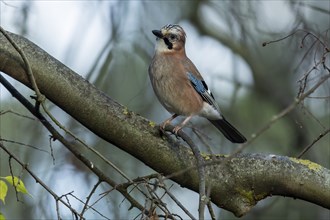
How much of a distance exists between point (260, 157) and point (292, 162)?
0.68 feet

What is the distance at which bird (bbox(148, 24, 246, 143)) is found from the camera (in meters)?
5.66

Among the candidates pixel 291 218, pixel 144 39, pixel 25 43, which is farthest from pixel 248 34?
pixel 25 43

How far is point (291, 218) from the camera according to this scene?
292 inches

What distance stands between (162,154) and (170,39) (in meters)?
2.10

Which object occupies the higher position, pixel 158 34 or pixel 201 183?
pixel 158 34

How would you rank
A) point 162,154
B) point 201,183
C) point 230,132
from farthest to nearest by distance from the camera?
point 230,132 → point 162,154 → point 201,183

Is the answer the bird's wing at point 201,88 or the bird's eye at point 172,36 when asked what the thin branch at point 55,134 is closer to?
the bird's wing at point 201,88

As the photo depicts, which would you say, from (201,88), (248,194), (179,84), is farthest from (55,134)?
(201,88)

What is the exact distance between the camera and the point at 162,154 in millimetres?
4148

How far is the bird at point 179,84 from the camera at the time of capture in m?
5.66

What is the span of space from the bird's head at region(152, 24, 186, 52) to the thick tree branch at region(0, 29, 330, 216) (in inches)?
75.3

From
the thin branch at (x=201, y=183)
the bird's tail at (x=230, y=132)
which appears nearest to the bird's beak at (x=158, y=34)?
the bird's tail at (x=230, y=132)

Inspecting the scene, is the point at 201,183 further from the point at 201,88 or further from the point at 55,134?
the point at 201,88

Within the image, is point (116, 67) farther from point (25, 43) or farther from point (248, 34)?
point (25, 43)
